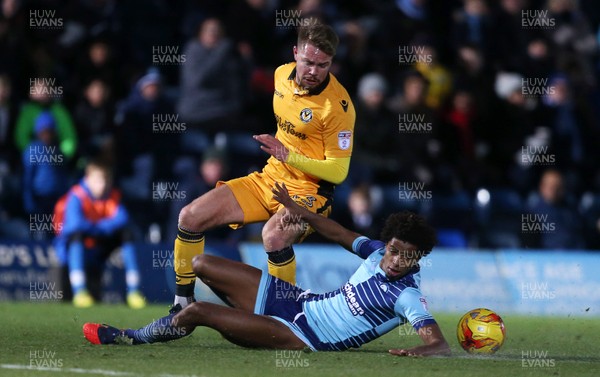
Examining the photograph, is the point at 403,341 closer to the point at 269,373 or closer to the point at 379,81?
the point at 269,373

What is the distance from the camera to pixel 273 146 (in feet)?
33.2

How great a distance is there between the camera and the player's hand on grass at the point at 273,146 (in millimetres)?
10039

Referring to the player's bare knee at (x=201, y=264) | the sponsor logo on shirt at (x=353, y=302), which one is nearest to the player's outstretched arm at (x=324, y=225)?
the sponsor logo on shirt at (x=353, y=302)

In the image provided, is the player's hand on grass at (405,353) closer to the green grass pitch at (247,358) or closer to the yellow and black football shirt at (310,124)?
the green grass pitch at (247,358)

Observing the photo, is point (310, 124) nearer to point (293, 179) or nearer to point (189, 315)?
point (293, 179)

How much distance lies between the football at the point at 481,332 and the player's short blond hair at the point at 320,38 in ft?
8.22

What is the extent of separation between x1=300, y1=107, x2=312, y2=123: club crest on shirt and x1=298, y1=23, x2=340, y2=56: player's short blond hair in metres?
0.53

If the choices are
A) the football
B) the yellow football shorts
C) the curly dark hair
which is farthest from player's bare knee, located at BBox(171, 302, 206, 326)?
the football

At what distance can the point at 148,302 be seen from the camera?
51.8 feet

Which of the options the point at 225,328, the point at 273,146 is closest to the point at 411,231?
the point at 273,146

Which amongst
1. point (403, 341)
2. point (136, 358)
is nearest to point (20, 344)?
point (136, 358)

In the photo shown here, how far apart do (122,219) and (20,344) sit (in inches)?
224

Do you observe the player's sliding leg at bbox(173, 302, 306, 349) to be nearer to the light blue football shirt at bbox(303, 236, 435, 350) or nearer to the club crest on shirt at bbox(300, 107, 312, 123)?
the light blue football shirt at bbox(303, 236, 435, 350)

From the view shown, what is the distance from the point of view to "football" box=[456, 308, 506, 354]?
10.1 metres
